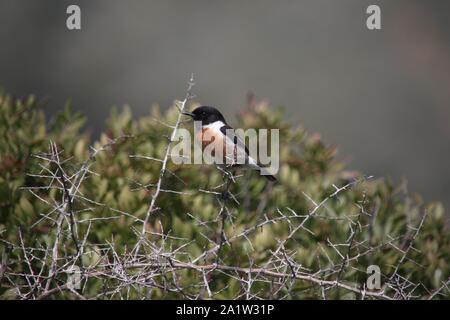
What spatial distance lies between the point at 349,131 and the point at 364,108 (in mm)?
625

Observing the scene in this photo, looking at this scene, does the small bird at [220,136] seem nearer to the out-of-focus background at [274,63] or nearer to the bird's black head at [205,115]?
the bird's black head at [205,115]

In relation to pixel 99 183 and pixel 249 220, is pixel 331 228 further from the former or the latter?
pixel 99 183

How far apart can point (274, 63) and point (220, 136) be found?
25.3ft

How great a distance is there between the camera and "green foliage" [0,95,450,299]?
4.59 metres

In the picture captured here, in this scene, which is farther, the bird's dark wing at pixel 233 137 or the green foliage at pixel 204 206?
the bird's dark wing at pixel 233 137

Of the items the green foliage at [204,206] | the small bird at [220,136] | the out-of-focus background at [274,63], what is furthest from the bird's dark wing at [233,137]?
the out-of-focus background at [274,63]

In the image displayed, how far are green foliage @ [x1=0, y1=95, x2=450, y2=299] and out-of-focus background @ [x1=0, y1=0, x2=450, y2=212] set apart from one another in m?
5.63

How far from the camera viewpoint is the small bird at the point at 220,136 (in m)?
5.46

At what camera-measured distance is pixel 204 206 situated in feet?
16.4

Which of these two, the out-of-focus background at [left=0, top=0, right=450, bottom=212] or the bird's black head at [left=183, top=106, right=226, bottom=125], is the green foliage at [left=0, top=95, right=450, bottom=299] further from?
the out-of-focus background at [left=0, top=0, right=450, bottom=212]

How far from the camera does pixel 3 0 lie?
1221 centimetres

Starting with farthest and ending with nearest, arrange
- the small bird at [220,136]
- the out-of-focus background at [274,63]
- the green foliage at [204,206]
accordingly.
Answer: the out-of-focus background at [274,63] → the small bird at [220,136] → the green foliage at [204,206]

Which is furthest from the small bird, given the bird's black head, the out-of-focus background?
the out-of-focus background

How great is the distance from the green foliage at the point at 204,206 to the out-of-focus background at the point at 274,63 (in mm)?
5634
